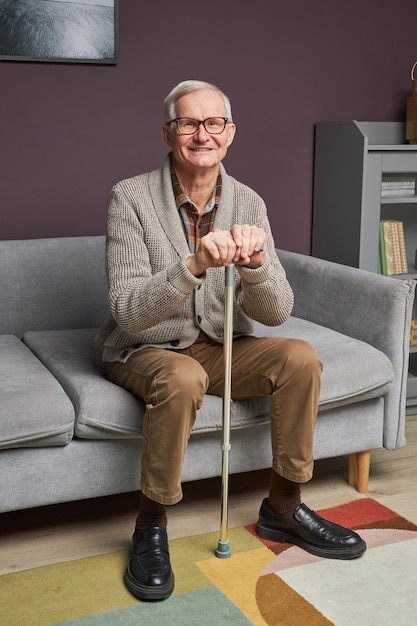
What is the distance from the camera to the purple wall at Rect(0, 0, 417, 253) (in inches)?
116

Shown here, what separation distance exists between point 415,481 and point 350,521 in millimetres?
385

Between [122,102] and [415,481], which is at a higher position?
[122,102]

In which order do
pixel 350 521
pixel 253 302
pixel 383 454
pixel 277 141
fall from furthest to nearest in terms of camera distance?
pixel 277 141 → pixel 383 454 → pixel 350 521 → pixel 253 302

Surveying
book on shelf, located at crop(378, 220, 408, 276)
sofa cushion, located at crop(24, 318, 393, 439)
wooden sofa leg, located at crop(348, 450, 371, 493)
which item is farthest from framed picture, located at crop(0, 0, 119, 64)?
wooden sofa leg, located at crop(348, 450, 371, 493)

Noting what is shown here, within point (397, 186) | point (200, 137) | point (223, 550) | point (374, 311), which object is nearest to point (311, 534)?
point (223, 550)

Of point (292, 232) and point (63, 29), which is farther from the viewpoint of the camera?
point (292, 232)

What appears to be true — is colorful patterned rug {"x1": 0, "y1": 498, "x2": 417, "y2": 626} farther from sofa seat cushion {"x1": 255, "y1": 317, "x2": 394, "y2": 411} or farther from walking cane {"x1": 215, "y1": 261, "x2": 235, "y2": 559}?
sofa seat cushion {"x1": 255, "y1": 317, "x2": 394, "y2": 411}

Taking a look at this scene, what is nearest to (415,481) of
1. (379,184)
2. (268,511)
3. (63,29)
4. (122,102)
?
(268,511)

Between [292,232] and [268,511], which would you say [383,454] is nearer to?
[268,511]

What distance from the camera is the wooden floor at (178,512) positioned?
7.13 ft

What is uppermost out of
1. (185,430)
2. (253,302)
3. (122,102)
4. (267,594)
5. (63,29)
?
(63,29)

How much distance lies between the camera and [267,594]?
76.8 inches

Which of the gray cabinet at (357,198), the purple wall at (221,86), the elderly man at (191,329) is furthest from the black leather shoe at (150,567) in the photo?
the gray cabinet at (357,198)

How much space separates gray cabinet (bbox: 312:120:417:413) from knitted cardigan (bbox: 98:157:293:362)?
839 millimetres
